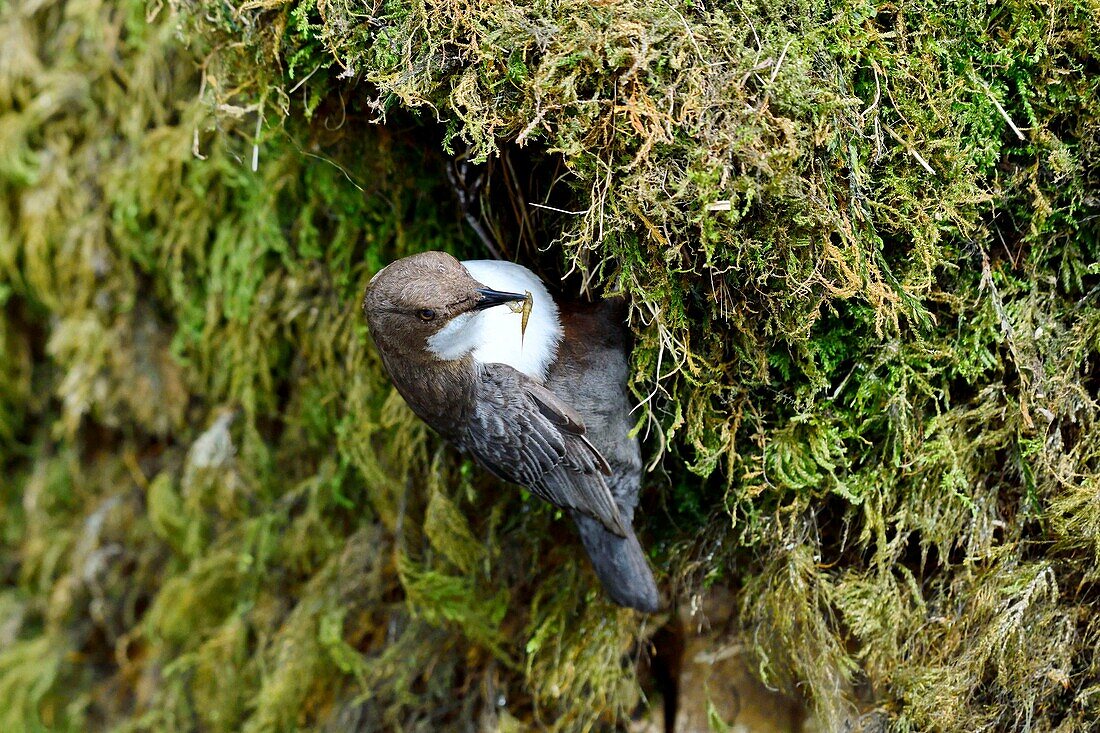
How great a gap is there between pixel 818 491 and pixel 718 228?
2.53 ft

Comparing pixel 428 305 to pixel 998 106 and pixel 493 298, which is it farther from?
pixel 998 106

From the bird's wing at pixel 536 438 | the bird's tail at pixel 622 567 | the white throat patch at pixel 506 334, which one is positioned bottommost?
the bird's tail at pixel 622 567

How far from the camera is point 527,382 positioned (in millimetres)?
2125

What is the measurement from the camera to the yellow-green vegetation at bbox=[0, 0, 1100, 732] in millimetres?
1843

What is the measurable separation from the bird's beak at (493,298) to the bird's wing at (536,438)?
0.69ft

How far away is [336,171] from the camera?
2568mm

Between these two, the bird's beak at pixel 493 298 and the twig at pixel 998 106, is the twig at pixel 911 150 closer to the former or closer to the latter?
the twig at pixel 998 106

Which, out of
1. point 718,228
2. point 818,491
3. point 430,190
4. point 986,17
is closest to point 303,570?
point 430,190

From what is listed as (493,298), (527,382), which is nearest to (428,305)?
(493,298)

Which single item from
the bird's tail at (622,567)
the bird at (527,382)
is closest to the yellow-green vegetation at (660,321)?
the bird at (527,382)

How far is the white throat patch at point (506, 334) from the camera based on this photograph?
2119 millimetres

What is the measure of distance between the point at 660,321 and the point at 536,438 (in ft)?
1.35

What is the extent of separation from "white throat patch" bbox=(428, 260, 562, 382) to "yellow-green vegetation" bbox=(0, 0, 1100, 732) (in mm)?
139

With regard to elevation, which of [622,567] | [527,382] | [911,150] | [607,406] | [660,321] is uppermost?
[911,150]
